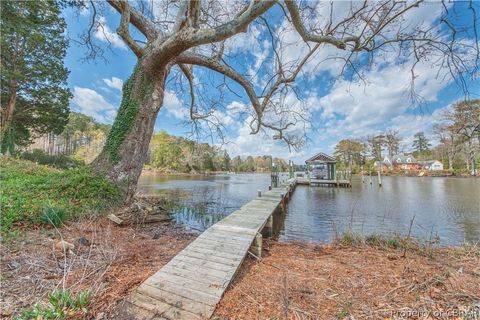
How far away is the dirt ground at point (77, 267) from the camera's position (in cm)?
200

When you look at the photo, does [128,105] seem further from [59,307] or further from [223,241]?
[59,307]

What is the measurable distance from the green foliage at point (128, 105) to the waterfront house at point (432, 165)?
5900 centimetres

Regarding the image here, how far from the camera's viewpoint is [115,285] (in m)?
2.30

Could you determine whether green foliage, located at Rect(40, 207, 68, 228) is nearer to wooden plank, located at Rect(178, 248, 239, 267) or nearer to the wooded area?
wooden plank, located at Rect(178, 248, 239, 267)

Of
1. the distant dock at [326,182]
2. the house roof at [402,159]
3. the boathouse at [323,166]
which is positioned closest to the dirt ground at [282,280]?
the distant dock at [326,182]

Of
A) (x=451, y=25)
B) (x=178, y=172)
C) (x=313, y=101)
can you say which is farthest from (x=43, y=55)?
(x=178, y=172)

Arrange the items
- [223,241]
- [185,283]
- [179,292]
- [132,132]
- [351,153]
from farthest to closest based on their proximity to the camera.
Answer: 1. [351,153]
2. [132,132]
3. [223,241]
4. [185,283]
5. [179,292]

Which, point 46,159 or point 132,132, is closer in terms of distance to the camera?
point 132,132

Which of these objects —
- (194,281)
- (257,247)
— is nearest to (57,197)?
(194,281)

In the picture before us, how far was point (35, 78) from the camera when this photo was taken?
1409 cm

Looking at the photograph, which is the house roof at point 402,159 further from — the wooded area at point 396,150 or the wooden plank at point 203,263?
the wooden plank at point 203,263

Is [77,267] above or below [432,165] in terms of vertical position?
below

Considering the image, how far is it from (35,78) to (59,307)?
1874 centimetres

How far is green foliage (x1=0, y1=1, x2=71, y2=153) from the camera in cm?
1198
